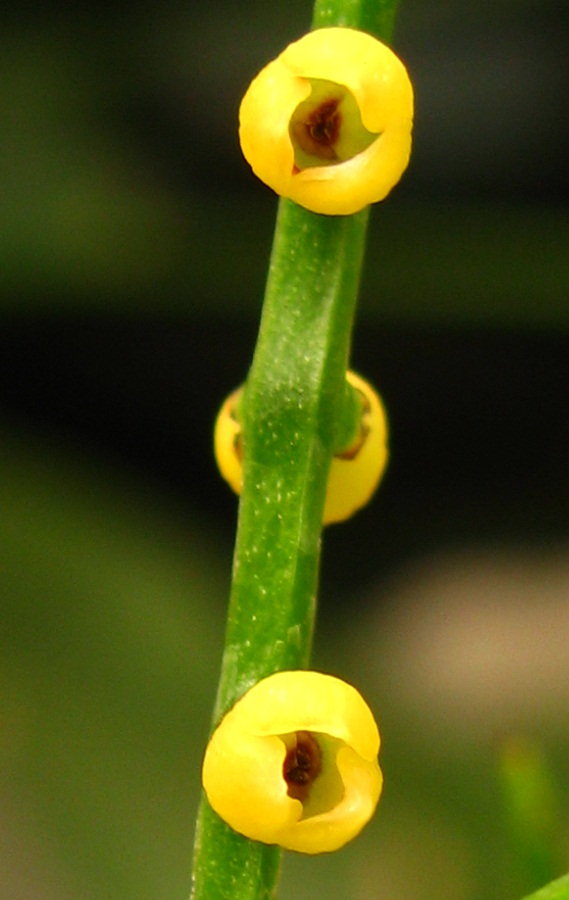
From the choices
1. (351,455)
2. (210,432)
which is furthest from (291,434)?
(210,432)

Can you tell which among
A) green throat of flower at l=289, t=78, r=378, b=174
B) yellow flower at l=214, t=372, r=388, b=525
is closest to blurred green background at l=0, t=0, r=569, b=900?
yellow flower at l=214, t=372, r=388, b=525

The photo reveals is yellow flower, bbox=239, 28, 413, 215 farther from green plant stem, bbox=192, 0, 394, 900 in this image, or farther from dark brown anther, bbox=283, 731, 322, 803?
dark brown anther, bbox=283, 731, 322, 803

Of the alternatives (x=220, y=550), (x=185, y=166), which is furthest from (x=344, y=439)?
(x=185, y=166)

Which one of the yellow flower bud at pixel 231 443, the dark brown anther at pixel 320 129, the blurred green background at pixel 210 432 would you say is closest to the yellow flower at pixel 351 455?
the yellow flower bud at pixel 231 443

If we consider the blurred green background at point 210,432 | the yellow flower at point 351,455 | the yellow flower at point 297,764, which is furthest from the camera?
the blurred green background at point 210,432

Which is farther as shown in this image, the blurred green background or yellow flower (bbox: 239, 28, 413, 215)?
the blurred green background

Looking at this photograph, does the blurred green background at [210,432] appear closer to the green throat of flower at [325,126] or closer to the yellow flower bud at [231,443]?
the yellow flower bud at [231,443]
